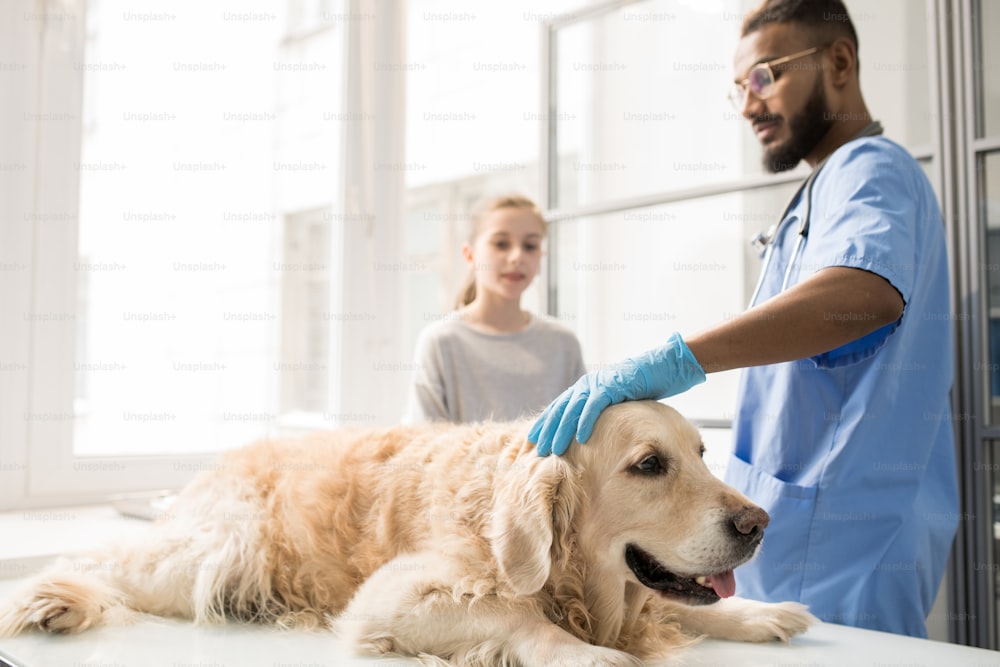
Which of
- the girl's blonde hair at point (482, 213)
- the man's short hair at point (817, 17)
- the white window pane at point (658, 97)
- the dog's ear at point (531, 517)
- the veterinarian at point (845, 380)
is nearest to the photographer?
the dog's ear at point (531, 517)

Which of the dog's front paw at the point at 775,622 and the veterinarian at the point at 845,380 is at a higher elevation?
the veterinarian at the point at 845,380

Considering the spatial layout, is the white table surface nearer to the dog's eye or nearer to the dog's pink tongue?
the dog's pink tongue

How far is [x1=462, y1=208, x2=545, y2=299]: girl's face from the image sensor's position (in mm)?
2758

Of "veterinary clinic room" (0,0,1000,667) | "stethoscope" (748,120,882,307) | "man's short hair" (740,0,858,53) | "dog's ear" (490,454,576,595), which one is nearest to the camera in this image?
"dog's ear" (490,454,576,595)

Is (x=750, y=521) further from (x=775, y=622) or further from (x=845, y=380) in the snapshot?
(x=845, y=380)

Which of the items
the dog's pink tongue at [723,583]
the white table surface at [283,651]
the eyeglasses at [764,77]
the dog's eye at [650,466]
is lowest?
the white table surface at [283,651]

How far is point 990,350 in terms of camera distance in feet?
6.95

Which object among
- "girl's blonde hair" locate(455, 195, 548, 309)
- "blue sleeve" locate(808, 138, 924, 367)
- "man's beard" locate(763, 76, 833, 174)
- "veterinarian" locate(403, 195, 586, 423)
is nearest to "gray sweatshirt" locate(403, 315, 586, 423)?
"veterinarian" locate(403, 195, 586, 423)

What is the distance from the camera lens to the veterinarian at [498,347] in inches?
104

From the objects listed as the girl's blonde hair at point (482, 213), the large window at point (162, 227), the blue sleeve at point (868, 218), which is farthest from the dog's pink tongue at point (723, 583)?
the large window at point (162, 227)

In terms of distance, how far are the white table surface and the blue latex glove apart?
15.8 inches

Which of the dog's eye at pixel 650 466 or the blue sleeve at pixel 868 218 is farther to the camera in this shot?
the blue sleeve at pixel 868 218

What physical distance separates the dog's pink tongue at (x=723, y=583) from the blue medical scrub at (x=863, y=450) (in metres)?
0.36

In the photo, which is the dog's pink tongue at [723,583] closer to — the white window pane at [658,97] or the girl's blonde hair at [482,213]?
the white window pane at [658,97]
